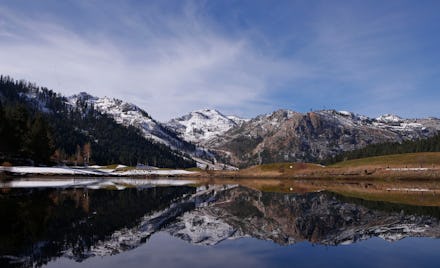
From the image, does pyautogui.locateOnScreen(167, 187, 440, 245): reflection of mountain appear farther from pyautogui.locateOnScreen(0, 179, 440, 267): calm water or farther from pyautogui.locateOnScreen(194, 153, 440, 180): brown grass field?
pyautogui.locateOnScreen(194, 153, 440, 180): brown grass field

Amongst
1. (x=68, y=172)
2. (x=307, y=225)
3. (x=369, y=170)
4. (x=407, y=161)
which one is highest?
(x=407, y=161)

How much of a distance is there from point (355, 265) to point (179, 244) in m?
10.1

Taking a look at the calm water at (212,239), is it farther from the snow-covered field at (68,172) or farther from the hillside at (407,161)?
the hillside at (407,161)

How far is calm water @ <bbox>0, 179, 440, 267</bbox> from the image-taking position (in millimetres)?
18469

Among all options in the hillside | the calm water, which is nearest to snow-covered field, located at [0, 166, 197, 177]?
the calm water

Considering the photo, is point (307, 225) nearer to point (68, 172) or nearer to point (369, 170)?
point (68, 172)

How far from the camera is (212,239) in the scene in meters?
Answer: 25.2

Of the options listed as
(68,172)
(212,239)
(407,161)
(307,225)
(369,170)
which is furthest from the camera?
(369,170)

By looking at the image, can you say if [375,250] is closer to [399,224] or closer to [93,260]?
[399,224]

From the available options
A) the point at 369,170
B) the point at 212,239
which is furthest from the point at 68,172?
the point at 212,239

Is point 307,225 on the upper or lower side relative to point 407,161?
lower

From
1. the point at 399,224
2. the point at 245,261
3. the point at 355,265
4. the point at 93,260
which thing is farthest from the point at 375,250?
the point at 93,260

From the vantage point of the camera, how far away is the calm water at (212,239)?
18469mm

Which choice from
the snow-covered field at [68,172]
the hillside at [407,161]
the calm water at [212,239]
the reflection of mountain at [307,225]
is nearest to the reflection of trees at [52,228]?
the calm water at [212,239]
